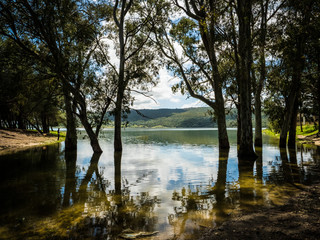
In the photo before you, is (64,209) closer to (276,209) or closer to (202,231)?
(202,231)

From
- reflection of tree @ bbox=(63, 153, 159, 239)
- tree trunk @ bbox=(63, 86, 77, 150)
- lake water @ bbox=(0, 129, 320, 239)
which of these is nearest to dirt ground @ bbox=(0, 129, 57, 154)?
tree trunk @ bbox=(63, 86, 77, 150)

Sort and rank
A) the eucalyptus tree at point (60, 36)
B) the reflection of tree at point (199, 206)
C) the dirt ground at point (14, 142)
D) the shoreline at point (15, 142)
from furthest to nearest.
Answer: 1. the dirt ground at point (14, 142)
2. the shoreline at point (15, 142)
3. the eucalyptus tree at point (60, 36)
4. the reflection of tree at point (199, 206)

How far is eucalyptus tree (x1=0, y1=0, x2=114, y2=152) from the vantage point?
13.4m

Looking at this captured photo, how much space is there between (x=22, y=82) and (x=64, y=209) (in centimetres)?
1549

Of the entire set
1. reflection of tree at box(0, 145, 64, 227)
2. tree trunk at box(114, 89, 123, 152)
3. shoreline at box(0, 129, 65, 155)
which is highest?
tree trunk at box(114, 89, 123, 152)

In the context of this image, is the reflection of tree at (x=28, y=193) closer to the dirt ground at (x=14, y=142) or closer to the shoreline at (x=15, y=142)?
the shoreline at (x=15, y=142)

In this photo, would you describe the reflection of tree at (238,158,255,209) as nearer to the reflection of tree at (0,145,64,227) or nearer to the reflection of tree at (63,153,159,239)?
the reflection of tree at (63,153,159,239)

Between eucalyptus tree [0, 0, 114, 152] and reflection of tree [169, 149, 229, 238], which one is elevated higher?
eucalyptus tree [0, 0, 114, 152]

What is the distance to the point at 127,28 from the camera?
884 inches

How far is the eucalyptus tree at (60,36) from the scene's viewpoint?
13414mm

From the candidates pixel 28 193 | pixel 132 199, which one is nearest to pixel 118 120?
pixel 28 193

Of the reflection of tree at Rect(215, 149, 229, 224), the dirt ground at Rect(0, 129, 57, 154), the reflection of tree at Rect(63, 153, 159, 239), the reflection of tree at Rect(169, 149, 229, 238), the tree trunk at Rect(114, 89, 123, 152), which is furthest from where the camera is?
the dirt ground at Rect(0, 129, 57, 154)

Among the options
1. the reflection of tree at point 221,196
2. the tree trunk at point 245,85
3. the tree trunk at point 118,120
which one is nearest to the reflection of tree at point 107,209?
the reflection of tree at point 221,196

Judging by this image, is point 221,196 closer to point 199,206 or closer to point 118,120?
point 199,206
